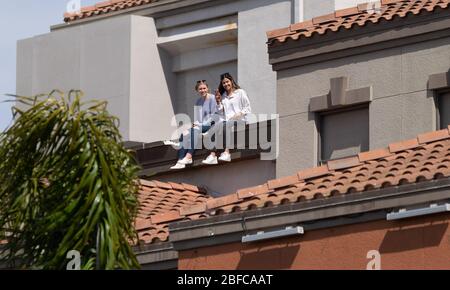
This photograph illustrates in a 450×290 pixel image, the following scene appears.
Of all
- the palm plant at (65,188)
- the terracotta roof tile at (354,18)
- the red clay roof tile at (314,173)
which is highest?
the terracotta roof tile at (354,18)

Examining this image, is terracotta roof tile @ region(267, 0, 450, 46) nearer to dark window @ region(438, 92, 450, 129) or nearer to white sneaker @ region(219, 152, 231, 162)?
dark window @ region(438, 92, 450, 129)

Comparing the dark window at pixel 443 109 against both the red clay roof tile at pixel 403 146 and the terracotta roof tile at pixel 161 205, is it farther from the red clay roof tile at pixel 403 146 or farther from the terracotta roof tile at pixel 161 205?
the red clay roof tile at pixel 403 146

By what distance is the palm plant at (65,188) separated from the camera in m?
20.7

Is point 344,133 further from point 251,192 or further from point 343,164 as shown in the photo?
point 251,192

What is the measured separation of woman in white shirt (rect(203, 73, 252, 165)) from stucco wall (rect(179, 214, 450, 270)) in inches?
328

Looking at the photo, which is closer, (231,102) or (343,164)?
(343,164)

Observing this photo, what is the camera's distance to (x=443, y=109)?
3469 cm

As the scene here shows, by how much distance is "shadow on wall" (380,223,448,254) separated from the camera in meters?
25.8

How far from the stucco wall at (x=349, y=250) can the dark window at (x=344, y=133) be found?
7.18m

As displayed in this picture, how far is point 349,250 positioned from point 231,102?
34.8 ft
